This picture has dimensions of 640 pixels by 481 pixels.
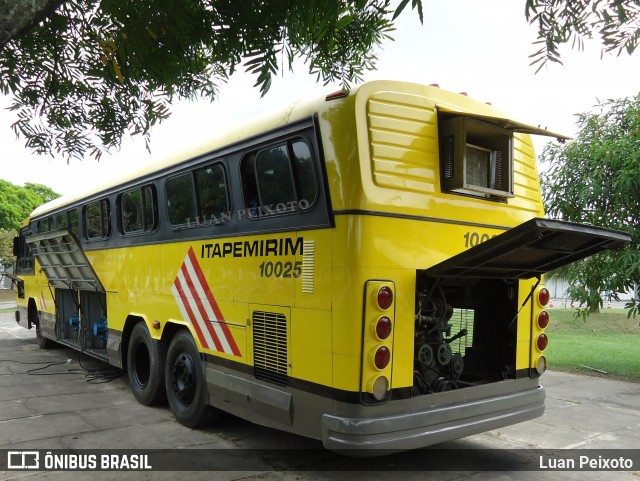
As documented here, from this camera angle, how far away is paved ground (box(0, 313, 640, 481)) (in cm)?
465

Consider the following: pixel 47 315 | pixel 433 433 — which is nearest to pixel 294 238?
pixel 433 433

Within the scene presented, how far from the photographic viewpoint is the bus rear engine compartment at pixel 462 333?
465 cm

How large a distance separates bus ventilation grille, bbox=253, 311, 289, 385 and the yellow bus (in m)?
0.02

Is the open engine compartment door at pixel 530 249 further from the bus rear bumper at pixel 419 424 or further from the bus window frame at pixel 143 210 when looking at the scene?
the bus window frame at pixel 143 210

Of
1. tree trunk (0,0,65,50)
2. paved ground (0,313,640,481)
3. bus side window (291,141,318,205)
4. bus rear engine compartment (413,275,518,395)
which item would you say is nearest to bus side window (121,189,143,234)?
paved ground (0,313,640,481)

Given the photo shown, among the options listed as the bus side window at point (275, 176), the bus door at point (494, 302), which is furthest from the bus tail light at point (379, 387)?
the bus side window at point (275, 176)

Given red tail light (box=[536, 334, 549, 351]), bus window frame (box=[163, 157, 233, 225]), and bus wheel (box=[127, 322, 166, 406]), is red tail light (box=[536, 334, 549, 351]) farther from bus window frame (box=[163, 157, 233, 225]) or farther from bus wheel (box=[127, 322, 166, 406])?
bus wheel (box=[127, 322, 166, 406])

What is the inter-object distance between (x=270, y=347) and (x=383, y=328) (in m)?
1.17

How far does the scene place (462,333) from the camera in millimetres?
5336

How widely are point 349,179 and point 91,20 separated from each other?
1991mm

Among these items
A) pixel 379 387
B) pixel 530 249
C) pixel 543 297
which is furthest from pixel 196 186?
pixel 543 297

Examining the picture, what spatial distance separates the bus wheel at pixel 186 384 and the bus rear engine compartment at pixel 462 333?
2341 mm

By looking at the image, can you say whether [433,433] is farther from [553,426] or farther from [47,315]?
[47,315]

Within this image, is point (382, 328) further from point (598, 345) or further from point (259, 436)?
point (598, 345)
